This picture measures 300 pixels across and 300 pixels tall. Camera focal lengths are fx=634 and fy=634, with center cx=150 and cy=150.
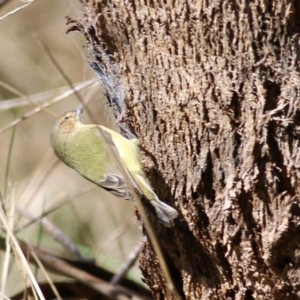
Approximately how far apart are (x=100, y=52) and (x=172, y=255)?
817mm

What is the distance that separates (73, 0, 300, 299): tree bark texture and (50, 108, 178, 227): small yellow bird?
7.5 inches

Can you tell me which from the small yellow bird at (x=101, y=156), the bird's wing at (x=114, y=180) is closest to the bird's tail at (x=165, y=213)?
the small yellow bird at (x=101, y=156)

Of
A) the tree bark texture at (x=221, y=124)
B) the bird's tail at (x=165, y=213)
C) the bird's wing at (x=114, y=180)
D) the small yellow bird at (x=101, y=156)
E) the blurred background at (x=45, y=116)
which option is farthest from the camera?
the blurred background at (x=45, y=116)

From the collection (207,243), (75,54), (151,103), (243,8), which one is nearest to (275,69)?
(243,8)

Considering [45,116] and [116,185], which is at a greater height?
[116,185]

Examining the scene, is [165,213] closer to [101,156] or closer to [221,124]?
[221,124]

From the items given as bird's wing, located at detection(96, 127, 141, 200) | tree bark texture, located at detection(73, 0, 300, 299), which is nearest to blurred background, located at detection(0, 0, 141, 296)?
bird's wing, located at detection(96, 127, 141, 200)

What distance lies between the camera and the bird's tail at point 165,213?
225 centimetres

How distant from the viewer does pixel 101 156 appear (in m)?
3.11

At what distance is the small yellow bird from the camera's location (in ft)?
8.47

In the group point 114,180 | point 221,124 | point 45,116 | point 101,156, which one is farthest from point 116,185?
point 45,116

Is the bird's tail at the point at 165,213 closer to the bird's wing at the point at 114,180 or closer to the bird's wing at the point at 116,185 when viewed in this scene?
the bird's wing at the point at 114,180

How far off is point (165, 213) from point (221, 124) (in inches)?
15.6

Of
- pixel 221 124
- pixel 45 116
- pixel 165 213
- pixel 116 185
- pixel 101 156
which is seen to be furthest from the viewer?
pixel 45 116
